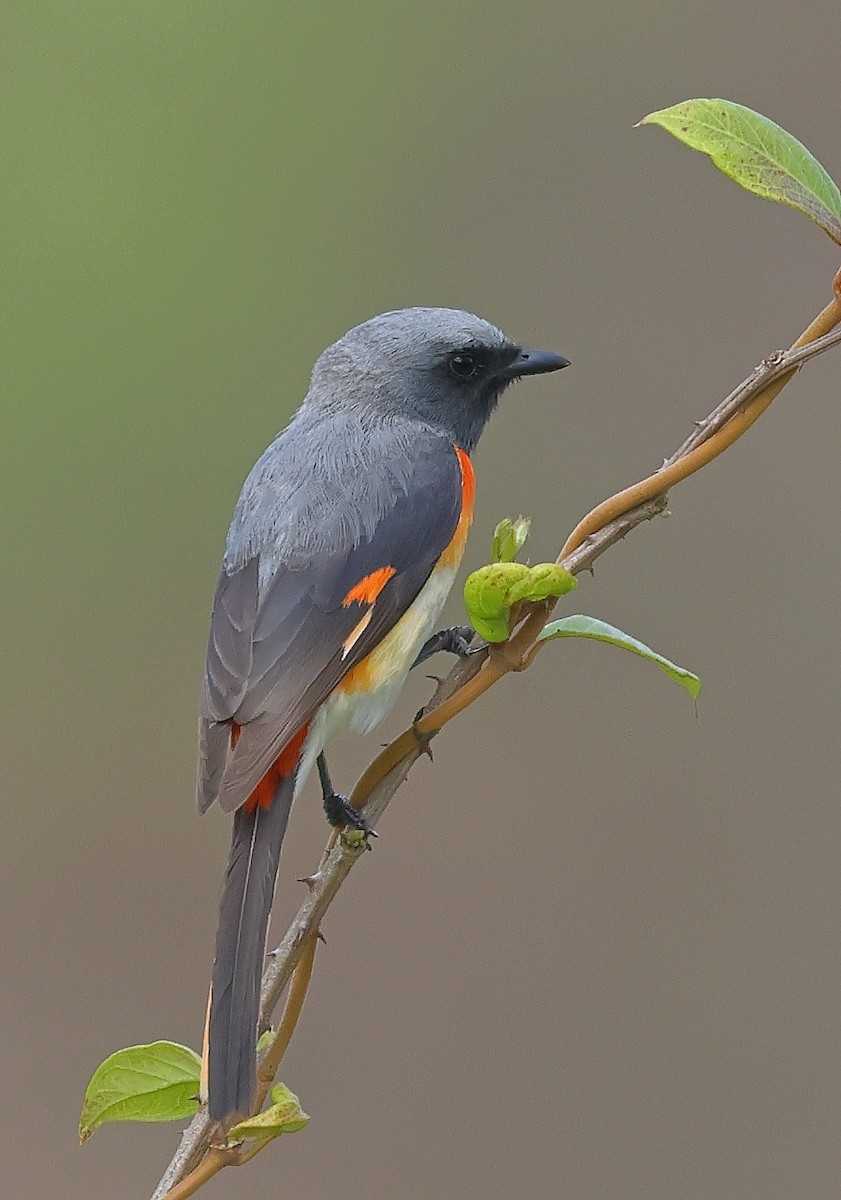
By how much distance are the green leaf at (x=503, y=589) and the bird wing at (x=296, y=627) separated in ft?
1.85

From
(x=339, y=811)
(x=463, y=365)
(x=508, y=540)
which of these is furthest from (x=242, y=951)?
(x=463, y=365)

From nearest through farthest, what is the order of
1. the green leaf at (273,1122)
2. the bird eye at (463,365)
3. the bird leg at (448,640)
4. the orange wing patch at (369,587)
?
the green leaf at (273,1122)
the orange wing patch at (369,587)
the bird leg at (448,640)
the bird eye at (463,365)

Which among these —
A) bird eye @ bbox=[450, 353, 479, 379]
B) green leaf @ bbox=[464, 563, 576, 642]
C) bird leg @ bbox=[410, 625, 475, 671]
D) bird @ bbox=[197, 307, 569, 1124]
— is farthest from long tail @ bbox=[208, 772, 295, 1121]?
bird eye @ bbox=[450, 353, 479, 379]

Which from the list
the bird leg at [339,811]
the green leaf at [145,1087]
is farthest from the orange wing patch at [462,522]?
the green leaf at [145,1087]

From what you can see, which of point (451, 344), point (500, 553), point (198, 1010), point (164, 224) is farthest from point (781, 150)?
point (164, 224)

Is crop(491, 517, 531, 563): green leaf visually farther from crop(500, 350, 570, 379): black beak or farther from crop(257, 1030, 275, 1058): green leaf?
crop(500, 350, 570, 379): black beak

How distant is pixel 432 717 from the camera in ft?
5.16

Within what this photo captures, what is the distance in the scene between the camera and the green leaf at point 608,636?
4.84 feet

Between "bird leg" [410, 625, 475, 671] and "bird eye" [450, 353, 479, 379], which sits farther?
"bird eye" [450, 353, 479, 379]

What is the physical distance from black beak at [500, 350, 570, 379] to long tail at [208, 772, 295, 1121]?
0.97 meters

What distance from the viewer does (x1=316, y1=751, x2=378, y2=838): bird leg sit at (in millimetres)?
1494

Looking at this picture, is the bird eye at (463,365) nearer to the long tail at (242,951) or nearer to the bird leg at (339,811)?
the bird leg at (339,811)

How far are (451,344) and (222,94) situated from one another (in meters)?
3.73

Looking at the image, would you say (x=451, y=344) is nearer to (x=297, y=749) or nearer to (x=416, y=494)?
(x=416, y=494)
